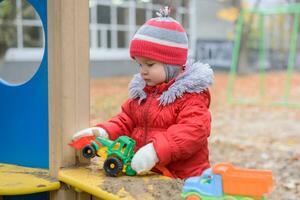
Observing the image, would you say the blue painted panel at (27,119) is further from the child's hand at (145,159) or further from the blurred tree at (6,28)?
the blurred tree at (6,28)

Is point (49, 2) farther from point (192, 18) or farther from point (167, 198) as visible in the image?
point (192, 18)

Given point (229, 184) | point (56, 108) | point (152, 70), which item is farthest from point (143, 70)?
point (229, 184)

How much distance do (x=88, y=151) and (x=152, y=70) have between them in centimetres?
44

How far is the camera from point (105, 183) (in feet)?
6.14

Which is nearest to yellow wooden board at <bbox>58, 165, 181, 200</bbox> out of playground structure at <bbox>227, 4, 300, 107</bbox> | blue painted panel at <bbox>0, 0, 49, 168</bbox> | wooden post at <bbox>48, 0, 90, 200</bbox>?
wooden post at <bbox>48, 0, 90, 200</bbox>

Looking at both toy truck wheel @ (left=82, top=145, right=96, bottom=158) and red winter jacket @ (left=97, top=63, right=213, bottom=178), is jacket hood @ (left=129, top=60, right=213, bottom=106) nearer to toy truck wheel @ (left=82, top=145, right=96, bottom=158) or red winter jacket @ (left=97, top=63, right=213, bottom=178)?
red winter jacket @ (left=97, top=63, right=213, bottom=178)

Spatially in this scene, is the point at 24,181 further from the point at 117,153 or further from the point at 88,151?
the point at 117,153

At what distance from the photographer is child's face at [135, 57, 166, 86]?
6.39ft

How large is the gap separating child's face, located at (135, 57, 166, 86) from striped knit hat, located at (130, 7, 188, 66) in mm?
30

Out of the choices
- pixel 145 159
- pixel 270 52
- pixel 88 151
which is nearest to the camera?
pixel 145 159

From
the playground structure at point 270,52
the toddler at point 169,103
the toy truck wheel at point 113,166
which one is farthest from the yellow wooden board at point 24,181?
the playground structure at point 270,52

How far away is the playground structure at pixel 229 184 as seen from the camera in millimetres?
1537

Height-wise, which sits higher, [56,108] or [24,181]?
[56,108]

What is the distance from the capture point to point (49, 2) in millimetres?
2154
